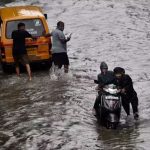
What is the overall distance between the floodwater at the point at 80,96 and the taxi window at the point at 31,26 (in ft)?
4.56

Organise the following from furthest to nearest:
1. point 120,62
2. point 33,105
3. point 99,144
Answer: point 120,62, point 33,105, point 99,144

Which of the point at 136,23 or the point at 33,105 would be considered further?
the point at 136,23

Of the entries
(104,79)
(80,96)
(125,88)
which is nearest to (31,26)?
(80,96)

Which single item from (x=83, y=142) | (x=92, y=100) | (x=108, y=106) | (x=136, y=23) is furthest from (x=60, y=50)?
(x=136, y=23)

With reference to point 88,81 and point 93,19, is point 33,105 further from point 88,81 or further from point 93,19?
point 93,19

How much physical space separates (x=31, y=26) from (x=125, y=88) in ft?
20.6

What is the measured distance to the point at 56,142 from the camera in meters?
10.3

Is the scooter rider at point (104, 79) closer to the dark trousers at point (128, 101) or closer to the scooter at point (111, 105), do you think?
the scooter at point (111, 105)

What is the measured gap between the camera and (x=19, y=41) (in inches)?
622

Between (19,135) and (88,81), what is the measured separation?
18.8 feet

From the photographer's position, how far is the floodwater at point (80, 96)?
10484 mm

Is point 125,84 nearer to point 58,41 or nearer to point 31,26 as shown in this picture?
point 58,41

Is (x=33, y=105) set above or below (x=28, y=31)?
below

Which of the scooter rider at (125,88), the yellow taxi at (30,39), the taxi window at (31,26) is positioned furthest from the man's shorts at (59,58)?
the scooter rider at (125,88)
